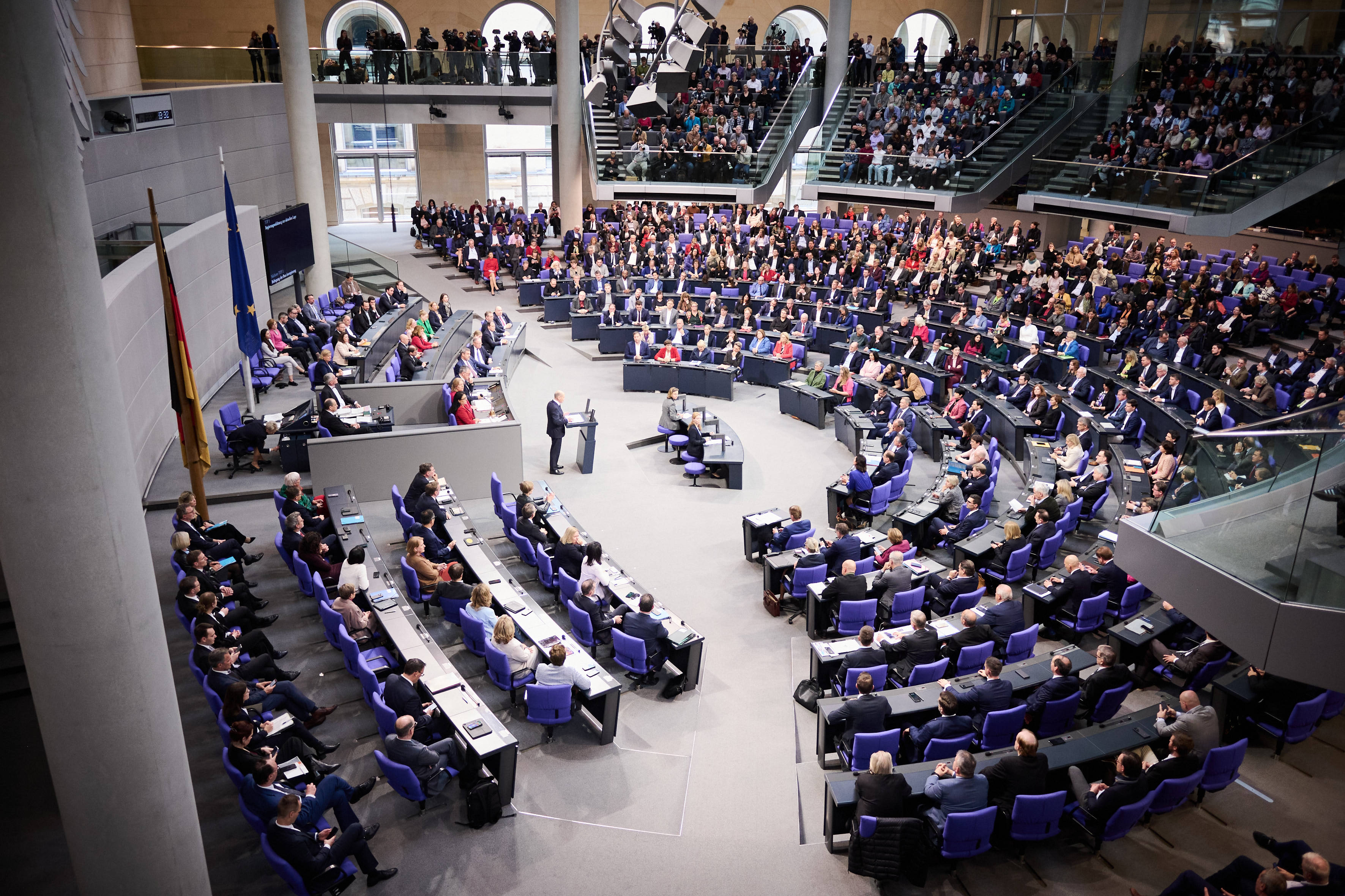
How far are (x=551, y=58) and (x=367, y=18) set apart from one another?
8595 mm

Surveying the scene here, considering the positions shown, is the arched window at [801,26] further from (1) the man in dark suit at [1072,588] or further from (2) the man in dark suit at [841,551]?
(1) the man in dark suit at [1072,588]

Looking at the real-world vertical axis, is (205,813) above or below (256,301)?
below

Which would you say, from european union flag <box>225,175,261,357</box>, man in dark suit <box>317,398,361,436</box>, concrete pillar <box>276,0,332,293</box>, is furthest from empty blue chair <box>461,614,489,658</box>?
concrete pillar <box>276,0,332,293</box>

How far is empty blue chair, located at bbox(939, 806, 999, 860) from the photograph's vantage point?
276 inches

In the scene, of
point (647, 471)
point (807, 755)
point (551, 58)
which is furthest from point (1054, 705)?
point (551, 58)

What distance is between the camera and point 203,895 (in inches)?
229

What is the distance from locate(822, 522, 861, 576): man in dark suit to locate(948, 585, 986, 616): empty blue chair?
1.28 metres

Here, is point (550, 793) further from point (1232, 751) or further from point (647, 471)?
point (647, 471)

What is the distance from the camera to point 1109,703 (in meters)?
8.74

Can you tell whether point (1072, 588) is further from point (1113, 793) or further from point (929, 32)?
point (929, 32)

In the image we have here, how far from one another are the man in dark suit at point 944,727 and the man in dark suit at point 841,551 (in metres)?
3.24

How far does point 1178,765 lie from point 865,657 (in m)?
2.69

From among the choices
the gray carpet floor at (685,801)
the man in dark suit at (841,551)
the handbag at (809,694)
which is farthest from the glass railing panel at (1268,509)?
the handbag at (809,694)

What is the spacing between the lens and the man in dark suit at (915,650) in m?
9.20
